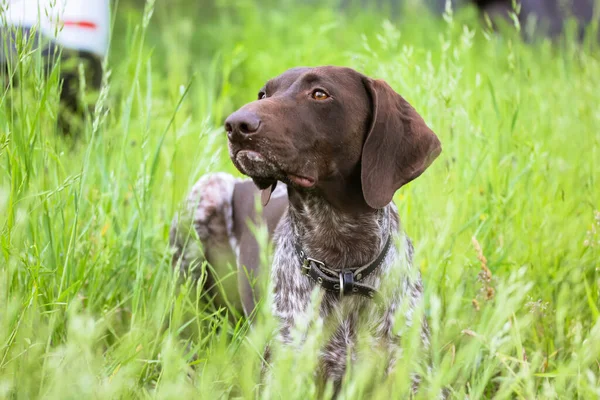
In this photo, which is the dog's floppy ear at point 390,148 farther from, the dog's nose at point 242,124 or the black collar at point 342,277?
the dog's nose at point 242,124

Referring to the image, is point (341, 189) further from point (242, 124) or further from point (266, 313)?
point (266, 313)

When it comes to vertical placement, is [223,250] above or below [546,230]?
below

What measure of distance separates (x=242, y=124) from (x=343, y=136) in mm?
520

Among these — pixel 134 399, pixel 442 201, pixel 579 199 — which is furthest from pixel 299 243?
pixel 579 199

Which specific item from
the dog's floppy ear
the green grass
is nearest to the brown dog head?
the dog's floppy ear

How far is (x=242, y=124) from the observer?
2.59m

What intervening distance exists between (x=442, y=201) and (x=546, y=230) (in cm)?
54

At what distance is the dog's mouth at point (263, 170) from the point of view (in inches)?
104

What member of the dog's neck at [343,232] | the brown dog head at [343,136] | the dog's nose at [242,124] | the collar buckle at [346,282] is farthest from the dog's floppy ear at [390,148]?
the dog's nose at [242,124]

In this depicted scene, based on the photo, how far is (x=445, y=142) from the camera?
388 cm

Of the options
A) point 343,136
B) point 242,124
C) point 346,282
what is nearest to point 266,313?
point 242,124

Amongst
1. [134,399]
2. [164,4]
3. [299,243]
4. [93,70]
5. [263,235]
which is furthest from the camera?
[164,4]

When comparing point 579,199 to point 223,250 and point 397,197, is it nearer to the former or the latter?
point 397,197

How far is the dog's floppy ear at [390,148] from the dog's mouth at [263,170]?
0.85 ft
